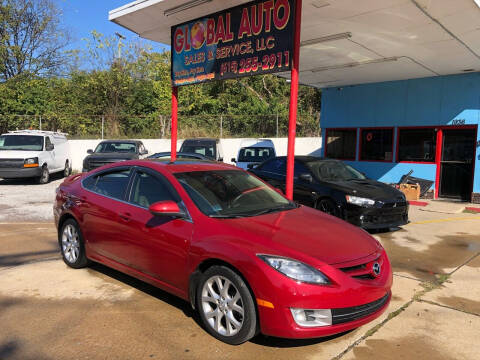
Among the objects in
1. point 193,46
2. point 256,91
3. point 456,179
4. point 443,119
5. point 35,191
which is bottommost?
point 35,191

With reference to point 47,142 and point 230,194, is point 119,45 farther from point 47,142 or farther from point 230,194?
point 230,194

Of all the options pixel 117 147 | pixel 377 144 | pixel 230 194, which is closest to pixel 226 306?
pixel 230 194

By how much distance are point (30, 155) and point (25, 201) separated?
3935 millimetres

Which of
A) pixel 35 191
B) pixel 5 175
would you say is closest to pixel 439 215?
pixel 35 191

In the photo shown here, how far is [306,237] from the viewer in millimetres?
3359

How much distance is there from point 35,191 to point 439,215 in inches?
470

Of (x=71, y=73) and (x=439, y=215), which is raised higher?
(x=71, y=73)

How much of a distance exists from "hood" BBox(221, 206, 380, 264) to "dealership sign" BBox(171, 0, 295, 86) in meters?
3.41

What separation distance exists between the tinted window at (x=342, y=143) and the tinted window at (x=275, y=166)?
575 cm

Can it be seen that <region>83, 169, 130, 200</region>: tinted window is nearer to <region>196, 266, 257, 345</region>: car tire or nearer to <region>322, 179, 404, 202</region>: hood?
<region>196, 266, 257, 345</region>: car tire

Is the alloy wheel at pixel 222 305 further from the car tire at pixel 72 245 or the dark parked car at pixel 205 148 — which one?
the dark parked car at pixel 205 148

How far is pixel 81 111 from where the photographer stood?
27141 mm

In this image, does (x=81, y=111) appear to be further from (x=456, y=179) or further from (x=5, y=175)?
(x=456, y=179)

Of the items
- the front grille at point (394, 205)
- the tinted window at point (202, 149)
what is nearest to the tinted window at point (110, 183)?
the front grille at point (394, 205)
